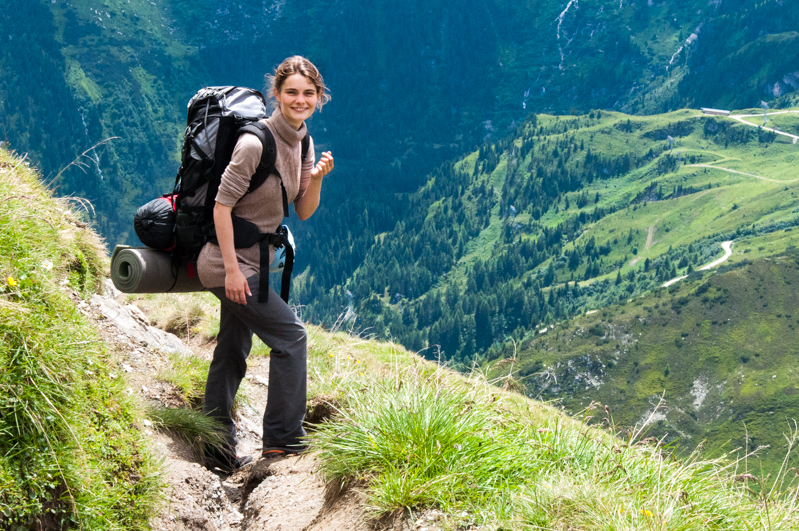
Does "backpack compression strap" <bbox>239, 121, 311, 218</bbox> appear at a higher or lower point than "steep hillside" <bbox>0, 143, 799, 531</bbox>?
higher

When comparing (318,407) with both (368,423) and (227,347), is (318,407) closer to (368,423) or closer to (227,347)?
(227,347)

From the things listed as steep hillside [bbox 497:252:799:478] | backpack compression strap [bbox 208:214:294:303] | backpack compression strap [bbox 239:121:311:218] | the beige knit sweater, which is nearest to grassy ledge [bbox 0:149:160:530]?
the beige knit sweater

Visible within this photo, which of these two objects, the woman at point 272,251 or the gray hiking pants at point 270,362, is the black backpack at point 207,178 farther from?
the gray hiking pants at point 270,362

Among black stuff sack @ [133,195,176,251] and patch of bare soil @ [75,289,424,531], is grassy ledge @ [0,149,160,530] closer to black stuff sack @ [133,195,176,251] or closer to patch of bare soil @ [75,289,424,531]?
patch of bare soil @ [75,289,424,531]

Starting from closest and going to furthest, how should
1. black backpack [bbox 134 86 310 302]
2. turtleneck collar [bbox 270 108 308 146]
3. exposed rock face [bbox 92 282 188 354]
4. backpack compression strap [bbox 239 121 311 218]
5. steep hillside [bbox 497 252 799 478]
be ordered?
backpack compression strap [bbox 239 121 311 218] → black backpack [bbox 134 86 310 302] → turtleneck collar [bbox 270 108 308 146] → exposed rock face [bbox 92 282 188 354] → steep hillside [bbox 497 252 799 478]

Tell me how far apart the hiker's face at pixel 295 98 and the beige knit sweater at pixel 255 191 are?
0.24ft

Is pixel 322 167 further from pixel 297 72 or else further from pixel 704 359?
pixel 704 359

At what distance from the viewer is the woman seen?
5.33 m

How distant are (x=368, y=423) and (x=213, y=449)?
2.43 m

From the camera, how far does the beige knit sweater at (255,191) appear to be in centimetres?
525

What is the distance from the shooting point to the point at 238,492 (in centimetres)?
589

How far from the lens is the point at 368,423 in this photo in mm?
4766

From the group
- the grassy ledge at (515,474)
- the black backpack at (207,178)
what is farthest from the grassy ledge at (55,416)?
the grassy ledge at (515,474)

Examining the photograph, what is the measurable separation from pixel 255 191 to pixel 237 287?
89 cm
